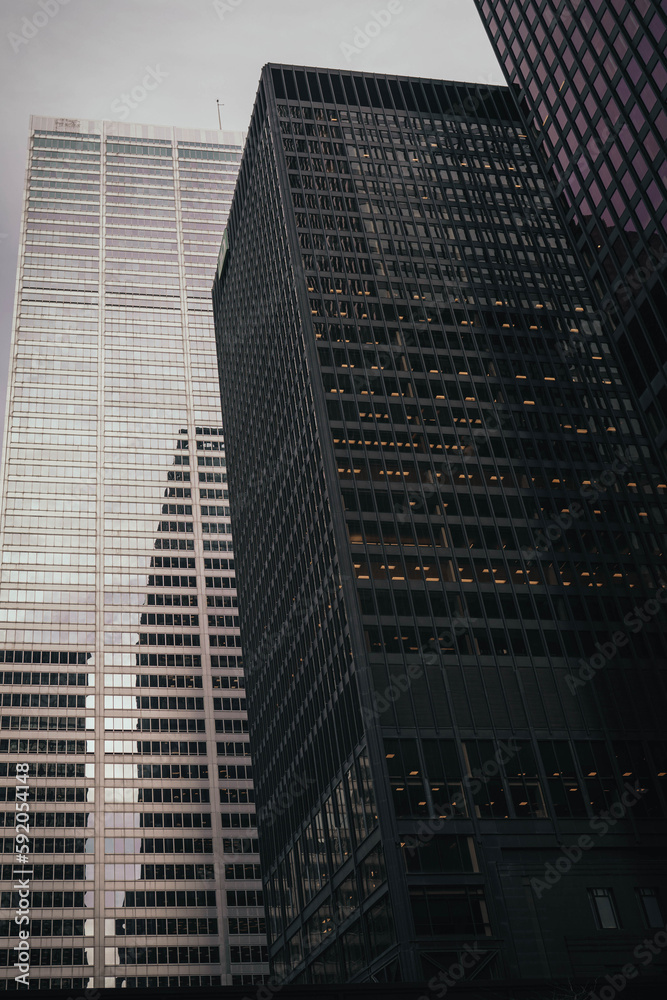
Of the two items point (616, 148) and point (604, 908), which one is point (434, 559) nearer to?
point (604, 908)

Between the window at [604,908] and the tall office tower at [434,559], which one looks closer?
the window at [604,908]

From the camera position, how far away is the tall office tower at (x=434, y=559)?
70375mm

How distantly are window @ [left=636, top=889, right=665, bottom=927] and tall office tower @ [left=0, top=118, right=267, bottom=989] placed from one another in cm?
8425

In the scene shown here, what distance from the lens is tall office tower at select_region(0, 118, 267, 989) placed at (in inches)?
5507

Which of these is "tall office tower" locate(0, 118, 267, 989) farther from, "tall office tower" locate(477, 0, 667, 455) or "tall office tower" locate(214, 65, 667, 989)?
"tall office tower" locate(477, 0, 667, 455)

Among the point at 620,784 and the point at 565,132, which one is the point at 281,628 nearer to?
the point at 620,784

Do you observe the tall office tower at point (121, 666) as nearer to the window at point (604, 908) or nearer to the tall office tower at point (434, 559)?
the tall office tower at point (434, 559)

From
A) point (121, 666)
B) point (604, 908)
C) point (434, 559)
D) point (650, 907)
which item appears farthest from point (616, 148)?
point (121, 666)

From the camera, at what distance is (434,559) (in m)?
84.8

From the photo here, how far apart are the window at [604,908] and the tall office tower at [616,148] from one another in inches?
1223

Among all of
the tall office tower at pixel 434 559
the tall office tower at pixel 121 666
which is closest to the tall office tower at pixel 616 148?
the tall office tower at pixel 434 559

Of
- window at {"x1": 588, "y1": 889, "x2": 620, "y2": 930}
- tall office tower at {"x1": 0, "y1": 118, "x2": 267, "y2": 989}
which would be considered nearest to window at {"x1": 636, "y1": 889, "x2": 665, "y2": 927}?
window at {"x1": 588, "y1": 889, "x2": 620, "y2": 930}

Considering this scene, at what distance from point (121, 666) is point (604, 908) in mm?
105173

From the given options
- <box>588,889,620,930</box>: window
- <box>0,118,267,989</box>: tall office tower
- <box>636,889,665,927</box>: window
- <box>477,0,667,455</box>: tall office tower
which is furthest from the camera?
<box>0,118,267,989</box>: tall office tower
